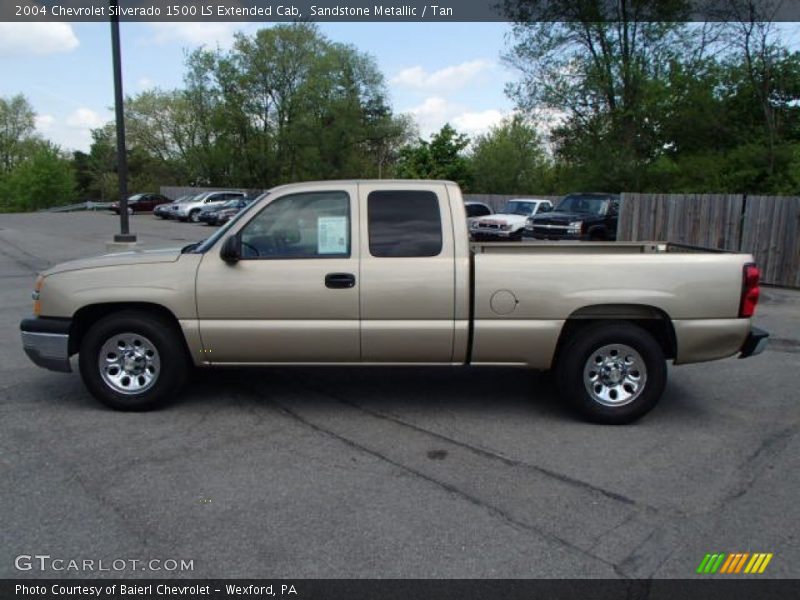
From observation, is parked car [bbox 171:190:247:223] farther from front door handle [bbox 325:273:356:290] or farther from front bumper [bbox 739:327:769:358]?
front bumper [bbox 739:327:769:358]

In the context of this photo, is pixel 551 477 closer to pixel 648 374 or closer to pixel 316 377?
pixel 648 374

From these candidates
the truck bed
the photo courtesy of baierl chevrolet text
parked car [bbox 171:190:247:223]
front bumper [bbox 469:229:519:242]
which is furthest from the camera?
parked car [bbox 171:190:247:223]

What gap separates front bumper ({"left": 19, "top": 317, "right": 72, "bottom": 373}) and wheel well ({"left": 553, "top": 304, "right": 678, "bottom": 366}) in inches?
152

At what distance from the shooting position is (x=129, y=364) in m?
5.21

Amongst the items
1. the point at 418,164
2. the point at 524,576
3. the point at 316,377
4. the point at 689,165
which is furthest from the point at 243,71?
the point at 524,576

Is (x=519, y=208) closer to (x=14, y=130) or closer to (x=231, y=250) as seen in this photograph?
(x=231, y=250)

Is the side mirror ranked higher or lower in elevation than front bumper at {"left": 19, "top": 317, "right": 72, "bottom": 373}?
higher

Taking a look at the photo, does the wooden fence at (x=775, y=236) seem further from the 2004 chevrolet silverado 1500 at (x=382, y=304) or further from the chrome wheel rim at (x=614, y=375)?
the chrome wheel rim at (x=614, y=375)

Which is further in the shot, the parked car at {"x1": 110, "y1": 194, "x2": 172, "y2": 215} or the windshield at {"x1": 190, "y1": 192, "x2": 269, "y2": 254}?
the parked car at {"x1": 110, "y1": 194, "x2": 172, "y2": 215}

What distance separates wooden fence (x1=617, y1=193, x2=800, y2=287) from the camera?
1288cm

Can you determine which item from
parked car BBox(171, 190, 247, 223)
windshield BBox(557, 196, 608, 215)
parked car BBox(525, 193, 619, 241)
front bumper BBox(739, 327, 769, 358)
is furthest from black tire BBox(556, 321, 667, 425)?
parked car BBox(171, 190, 247, 223)

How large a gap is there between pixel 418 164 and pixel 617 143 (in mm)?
25682

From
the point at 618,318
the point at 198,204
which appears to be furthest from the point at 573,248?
the point at 198,204

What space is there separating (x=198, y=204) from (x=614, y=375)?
36979mm
